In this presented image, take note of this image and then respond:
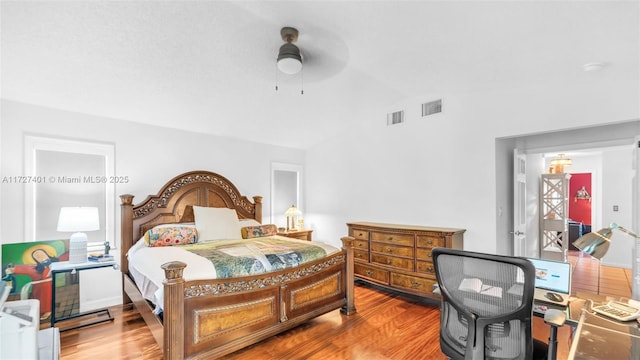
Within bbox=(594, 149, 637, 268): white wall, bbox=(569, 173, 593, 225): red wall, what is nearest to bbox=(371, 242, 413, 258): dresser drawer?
bbox=(594, 149, 637, 268): white wall

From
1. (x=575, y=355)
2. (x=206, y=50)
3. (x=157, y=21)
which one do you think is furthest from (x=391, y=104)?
(x=575, y=355)

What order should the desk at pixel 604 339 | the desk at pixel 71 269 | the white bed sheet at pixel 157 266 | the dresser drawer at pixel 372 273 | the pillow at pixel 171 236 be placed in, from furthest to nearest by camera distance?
1. the dresser drawer at pixel 372 273
2. the pillow at pixel 171 236
3. the desk at pixel 71 269
4. the white bed sheet at pixel 157 266
5. the desk at pixel 604 339

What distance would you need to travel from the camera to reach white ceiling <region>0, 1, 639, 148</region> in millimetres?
2201

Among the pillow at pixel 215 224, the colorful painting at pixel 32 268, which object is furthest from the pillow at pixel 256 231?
the colorful painting at pixel 32 268

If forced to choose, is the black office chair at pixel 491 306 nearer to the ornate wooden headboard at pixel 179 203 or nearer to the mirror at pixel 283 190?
the ornate wooden headboard at pixel 179 203

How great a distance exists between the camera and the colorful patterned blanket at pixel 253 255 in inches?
102

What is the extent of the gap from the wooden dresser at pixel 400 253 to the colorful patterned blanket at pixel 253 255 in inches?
49.0

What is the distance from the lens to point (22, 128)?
3090 millimetres

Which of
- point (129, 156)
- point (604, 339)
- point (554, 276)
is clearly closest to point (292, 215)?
point (129, 156)

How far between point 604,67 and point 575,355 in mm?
2629

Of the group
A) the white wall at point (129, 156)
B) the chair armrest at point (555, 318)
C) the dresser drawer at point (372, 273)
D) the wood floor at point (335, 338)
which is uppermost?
the white wall at point (129, 156)

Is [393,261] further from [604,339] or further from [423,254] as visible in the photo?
[604,339]

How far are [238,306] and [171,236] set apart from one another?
147 cm

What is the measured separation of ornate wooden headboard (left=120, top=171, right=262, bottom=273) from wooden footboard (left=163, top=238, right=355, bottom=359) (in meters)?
1.90
